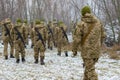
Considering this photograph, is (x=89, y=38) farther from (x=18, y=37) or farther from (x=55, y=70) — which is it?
(x=18, y=37)

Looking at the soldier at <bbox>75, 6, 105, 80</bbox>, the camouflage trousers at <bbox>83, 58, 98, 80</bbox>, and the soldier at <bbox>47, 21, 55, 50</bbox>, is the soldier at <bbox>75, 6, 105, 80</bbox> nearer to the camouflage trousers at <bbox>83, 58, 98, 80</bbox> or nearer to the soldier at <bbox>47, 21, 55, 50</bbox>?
the camouflage trousers at <bbox>83, 58, 98, 80</bbox>

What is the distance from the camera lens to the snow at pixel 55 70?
432 inches

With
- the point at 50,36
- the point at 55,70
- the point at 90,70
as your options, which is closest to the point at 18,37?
the point at 55,70

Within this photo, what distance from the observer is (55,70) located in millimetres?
12359

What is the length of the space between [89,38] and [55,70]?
4.21 meters

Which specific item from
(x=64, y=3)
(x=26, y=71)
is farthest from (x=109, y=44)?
(x=64, y=3)

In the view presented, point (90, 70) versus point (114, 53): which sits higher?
point (90, 70)

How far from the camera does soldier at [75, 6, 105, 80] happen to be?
27.5 feet

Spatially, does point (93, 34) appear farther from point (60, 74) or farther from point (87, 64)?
point (60, 74)

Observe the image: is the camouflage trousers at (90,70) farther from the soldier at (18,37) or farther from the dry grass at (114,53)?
the dry grass at (114,53)

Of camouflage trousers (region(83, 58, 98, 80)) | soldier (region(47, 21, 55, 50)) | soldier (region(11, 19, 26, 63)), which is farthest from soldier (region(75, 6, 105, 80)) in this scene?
soldier (region(47, 21, 55, 50))

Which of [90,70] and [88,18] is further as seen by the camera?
[90,70]

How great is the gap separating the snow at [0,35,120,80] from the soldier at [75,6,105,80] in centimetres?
228

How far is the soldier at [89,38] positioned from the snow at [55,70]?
7.50 feet
